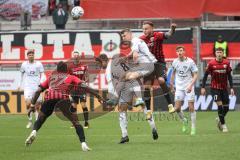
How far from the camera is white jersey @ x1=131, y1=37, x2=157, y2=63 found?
17547mm

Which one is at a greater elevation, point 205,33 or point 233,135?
point 205,33

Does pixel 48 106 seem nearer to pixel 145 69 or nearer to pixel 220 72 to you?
pixel 145 69

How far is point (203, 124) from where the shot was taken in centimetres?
2478

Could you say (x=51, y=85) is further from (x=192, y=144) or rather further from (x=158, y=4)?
(x=158, y=4)

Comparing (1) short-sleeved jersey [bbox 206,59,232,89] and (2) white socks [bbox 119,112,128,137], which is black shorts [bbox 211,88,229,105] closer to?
(1) short-sleeved jersey [bbox 206,59,232,89]

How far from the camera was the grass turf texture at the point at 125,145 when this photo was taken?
15164 mm

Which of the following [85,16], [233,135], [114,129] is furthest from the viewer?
[85,16]

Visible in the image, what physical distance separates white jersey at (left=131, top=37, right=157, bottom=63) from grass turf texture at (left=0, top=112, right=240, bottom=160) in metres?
2.06

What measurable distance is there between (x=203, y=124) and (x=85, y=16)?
1351 centimetres

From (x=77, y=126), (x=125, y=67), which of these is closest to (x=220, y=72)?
(x=125, y=67)

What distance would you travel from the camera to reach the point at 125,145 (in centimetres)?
1739

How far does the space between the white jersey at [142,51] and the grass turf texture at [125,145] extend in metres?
2.06

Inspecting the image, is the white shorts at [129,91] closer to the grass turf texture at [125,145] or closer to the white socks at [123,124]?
the white socks at [123,124]

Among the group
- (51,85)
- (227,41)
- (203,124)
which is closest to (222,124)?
(203,124)
